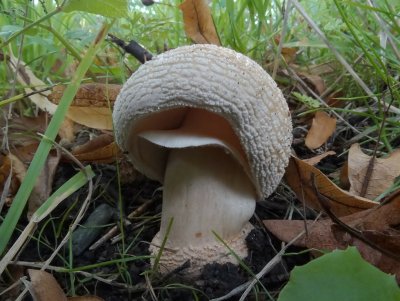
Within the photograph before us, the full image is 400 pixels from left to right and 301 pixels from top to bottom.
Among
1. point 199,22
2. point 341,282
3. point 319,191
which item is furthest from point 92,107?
point 341,282

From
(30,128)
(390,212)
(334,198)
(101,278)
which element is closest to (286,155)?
(334,198)

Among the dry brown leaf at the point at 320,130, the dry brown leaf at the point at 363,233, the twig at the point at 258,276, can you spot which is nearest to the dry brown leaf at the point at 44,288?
the twig at the point at 258,276

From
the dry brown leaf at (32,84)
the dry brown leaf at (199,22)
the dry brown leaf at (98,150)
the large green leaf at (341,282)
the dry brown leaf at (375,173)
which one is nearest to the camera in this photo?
the large green leaf at (341,282)

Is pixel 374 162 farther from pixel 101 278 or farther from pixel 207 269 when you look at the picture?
pixel 101 278

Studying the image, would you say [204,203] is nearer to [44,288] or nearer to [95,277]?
[95,277]

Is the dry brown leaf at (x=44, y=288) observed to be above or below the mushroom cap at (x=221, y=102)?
below

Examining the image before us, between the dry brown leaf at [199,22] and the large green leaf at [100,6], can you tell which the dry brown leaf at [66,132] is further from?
the large green leaf at [100,6]
